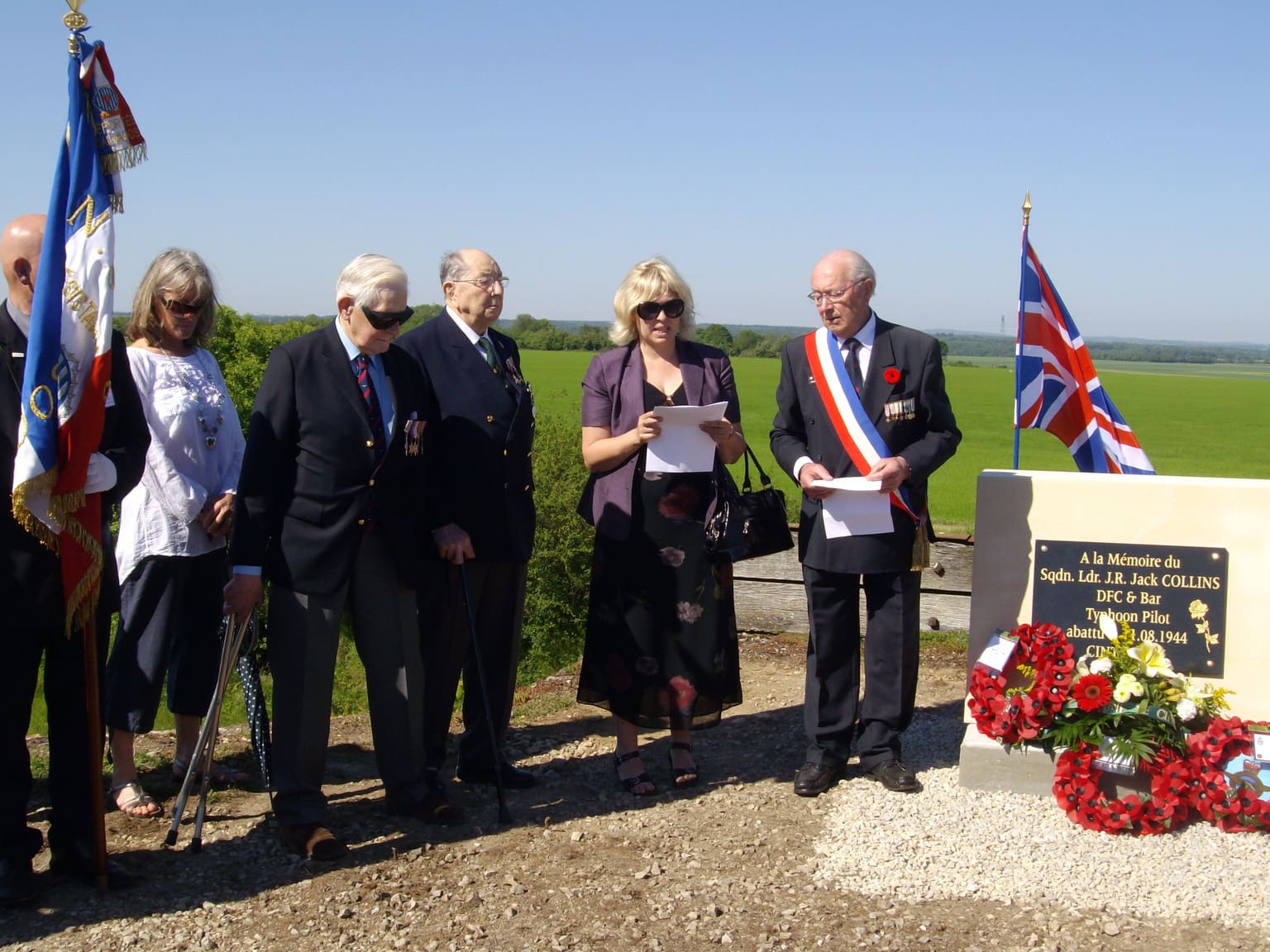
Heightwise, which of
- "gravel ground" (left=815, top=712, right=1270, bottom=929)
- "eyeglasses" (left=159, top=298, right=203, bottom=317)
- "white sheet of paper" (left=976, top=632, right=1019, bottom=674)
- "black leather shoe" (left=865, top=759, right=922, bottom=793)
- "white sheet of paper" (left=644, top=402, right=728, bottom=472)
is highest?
"eyeglasses" (left=159, top=298, right=203, bottom=317)

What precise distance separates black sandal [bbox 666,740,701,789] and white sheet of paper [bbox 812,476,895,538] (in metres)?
1.23

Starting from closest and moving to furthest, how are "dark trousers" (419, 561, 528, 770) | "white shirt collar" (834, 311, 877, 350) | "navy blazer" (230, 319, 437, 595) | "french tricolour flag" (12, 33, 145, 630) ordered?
"french tricolour flag" (12, 33, 145, 630), "navy blazer" (230, 319, 437, 595), "dark trousers" (419, 561, 528, 770), "white shirt collar" (834, 311, 877, 350)

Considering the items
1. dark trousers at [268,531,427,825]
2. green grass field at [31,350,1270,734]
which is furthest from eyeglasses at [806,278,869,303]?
green grass field at [31,350,1270,734]

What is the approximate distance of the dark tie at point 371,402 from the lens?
4688 mm

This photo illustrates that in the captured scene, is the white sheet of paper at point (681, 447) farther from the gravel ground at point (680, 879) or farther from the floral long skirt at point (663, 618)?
the gravel ground at point (680, 879)

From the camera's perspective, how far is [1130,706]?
516 centimetres

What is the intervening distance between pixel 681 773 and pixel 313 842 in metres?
1.74

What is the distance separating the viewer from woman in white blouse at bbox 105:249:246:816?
16.3 feet

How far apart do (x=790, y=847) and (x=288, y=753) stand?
2024 mm

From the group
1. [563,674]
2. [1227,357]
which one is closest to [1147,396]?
[563,674]

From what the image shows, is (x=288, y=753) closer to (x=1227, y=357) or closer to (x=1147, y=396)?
(x=1147, y=396)

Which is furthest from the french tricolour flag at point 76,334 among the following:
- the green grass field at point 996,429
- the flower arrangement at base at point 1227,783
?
the green grass field at point 996,429

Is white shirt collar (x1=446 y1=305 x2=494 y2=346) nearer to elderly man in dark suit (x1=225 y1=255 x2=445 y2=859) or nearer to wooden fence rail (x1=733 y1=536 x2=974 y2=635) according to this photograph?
elderly man in dark suit (x1=225 y1=255 x2=445 y2=859)

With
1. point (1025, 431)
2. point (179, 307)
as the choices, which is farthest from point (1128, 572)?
point (1025, 431)
